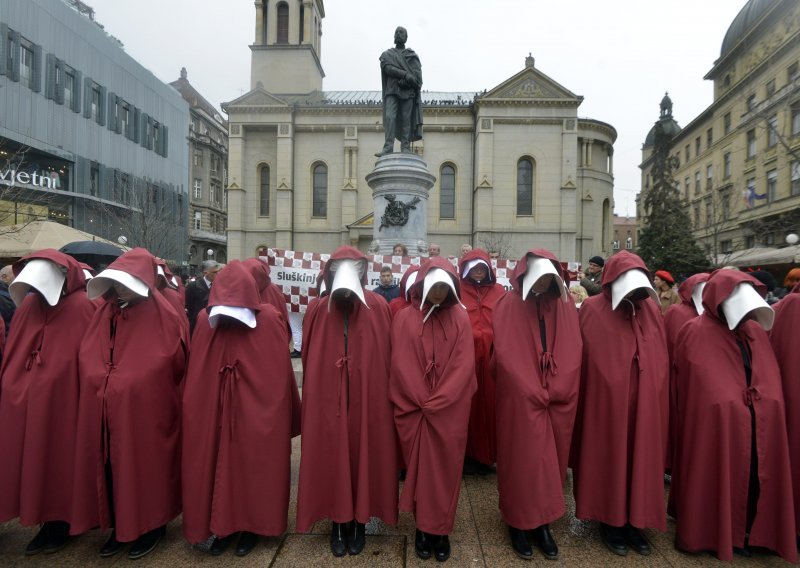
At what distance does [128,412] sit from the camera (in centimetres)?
312

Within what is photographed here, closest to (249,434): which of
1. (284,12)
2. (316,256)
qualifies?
(316,256)

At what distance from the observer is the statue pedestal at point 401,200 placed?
31.5 ft

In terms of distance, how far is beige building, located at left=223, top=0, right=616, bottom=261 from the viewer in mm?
31250

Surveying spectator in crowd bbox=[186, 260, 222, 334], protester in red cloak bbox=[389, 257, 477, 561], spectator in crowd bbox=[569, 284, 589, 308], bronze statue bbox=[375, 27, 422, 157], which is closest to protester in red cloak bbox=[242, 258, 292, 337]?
protester in red cloak bbox=[389, 257, 477, 561]

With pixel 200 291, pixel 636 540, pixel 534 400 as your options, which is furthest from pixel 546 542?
pixel 200 291

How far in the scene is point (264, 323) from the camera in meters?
3.30

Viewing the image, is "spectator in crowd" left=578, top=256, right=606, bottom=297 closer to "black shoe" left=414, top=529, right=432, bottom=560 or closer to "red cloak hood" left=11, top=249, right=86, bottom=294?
"black shoe" left=414, top=529, right=432, bottom=560

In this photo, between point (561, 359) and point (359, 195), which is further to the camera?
point (359, 195)

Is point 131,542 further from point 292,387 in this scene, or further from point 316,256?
point 316,256

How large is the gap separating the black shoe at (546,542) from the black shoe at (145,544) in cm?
269

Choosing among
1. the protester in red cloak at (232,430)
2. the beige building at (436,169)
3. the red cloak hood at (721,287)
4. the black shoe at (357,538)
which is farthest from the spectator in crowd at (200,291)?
the beige building at (436,169)

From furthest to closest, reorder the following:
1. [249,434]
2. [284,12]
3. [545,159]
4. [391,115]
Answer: [284,12] < [545,159] < [391,115] < [249,434]

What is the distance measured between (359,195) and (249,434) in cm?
3021

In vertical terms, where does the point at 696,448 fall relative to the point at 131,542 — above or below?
above
